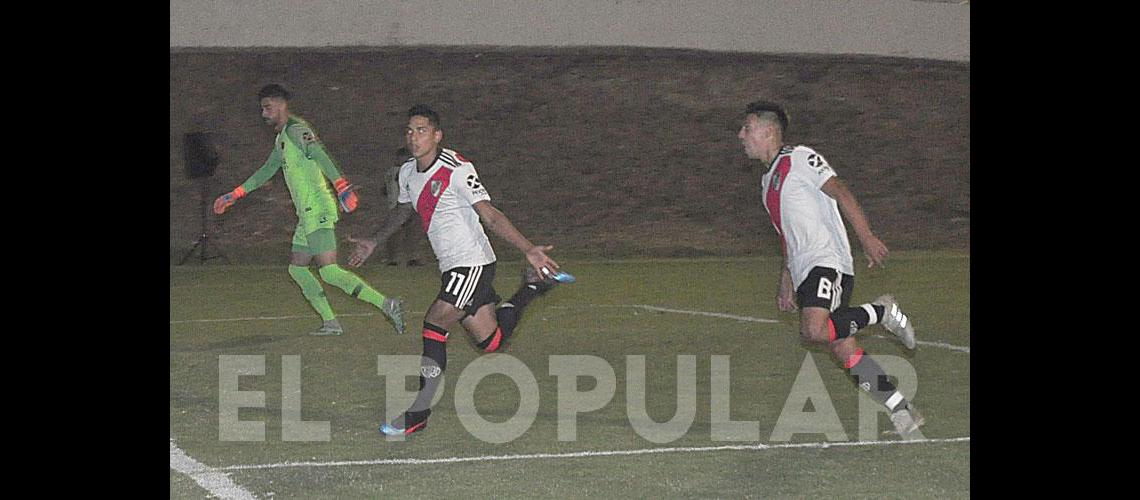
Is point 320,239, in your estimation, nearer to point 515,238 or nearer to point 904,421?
point 515,238

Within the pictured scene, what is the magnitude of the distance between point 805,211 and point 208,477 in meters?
3.53

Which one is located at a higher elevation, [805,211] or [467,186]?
[467,186]

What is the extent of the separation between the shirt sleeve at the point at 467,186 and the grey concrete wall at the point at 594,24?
1085 inches

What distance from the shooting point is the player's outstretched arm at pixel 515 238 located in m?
8.23

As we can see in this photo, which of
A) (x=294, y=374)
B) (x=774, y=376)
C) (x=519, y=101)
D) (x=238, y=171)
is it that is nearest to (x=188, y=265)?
(x=238, y=171)

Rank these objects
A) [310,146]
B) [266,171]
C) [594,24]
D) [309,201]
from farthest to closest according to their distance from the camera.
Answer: [594,24]
[309,201]
[266,171]
[310,146]

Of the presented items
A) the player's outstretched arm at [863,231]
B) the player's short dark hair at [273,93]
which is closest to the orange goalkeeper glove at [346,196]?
the player's short dark hair at [273,93]

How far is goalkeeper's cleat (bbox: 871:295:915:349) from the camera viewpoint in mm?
9039

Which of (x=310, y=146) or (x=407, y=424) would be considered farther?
(x=310, y=146)

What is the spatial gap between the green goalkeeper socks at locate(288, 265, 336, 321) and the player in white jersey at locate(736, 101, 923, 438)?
20.0 ft

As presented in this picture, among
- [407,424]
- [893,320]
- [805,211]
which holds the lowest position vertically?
[407,424]

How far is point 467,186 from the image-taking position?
879 centimetres

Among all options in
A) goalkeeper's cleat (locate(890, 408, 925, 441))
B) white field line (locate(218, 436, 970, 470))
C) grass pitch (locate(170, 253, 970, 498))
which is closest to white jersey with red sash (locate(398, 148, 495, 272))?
grass pitch (locate(170, 253, 970, 498))

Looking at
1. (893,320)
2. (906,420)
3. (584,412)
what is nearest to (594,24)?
(584,412)
